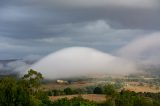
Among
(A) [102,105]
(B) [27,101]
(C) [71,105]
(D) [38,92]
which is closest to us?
(B) [27,101]

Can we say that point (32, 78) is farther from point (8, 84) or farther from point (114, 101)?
point (114, 101)

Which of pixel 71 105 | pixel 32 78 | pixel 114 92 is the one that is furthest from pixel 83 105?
pixel 32 78

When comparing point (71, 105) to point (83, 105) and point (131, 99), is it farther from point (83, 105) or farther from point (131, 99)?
point (131, 99)

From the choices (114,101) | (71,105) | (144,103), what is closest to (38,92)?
(71,105)

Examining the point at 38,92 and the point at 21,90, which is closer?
the point at 21,90

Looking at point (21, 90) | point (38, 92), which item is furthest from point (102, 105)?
point (21, 90)

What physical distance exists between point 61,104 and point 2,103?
32.9m

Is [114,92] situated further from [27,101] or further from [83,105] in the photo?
[27,101]

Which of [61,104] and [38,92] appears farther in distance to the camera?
[61,104]

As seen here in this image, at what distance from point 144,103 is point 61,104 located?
36.1 meters

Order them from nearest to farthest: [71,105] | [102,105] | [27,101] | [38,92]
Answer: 1. [27,101]
2. [38,92]
3. [71,105]
4. [102,105]

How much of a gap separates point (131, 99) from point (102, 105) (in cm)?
1280

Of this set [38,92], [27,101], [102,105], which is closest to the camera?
[27,101]

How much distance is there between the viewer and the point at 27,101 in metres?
149
